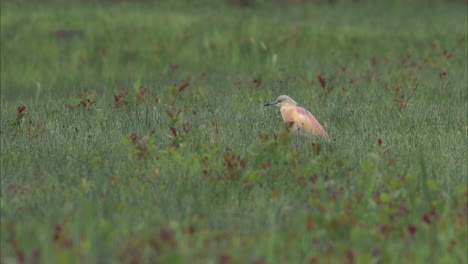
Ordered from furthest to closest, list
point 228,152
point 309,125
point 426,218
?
point 309,125
point 228,152
point 426,218

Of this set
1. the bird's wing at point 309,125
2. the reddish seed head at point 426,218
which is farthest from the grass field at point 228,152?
the bird's wing at point 309,125

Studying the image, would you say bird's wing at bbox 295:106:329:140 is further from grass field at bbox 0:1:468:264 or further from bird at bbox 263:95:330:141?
grass field at bbox 0:1:468:264

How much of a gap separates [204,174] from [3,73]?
7254mm

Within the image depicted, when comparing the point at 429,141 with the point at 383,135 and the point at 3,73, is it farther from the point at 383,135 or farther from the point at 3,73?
the point at 3,73

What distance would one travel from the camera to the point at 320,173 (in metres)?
5.00

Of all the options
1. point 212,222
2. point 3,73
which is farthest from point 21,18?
point 212,222

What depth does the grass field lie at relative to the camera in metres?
3.71

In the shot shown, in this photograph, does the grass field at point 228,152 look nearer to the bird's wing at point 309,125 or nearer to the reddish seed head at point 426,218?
the reddish seed head at point 426,218

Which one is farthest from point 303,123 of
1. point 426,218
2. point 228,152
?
point 426,218

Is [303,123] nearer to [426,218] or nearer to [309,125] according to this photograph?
[309,125]

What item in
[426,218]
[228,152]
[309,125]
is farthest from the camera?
[309,125]

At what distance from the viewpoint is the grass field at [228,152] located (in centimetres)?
371

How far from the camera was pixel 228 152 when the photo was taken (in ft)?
16.8

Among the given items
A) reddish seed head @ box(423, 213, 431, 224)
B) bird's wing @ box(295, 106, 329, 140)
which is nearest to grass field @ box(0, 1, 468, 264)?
reddish seed head @ box(423, 213, 431, 224)
